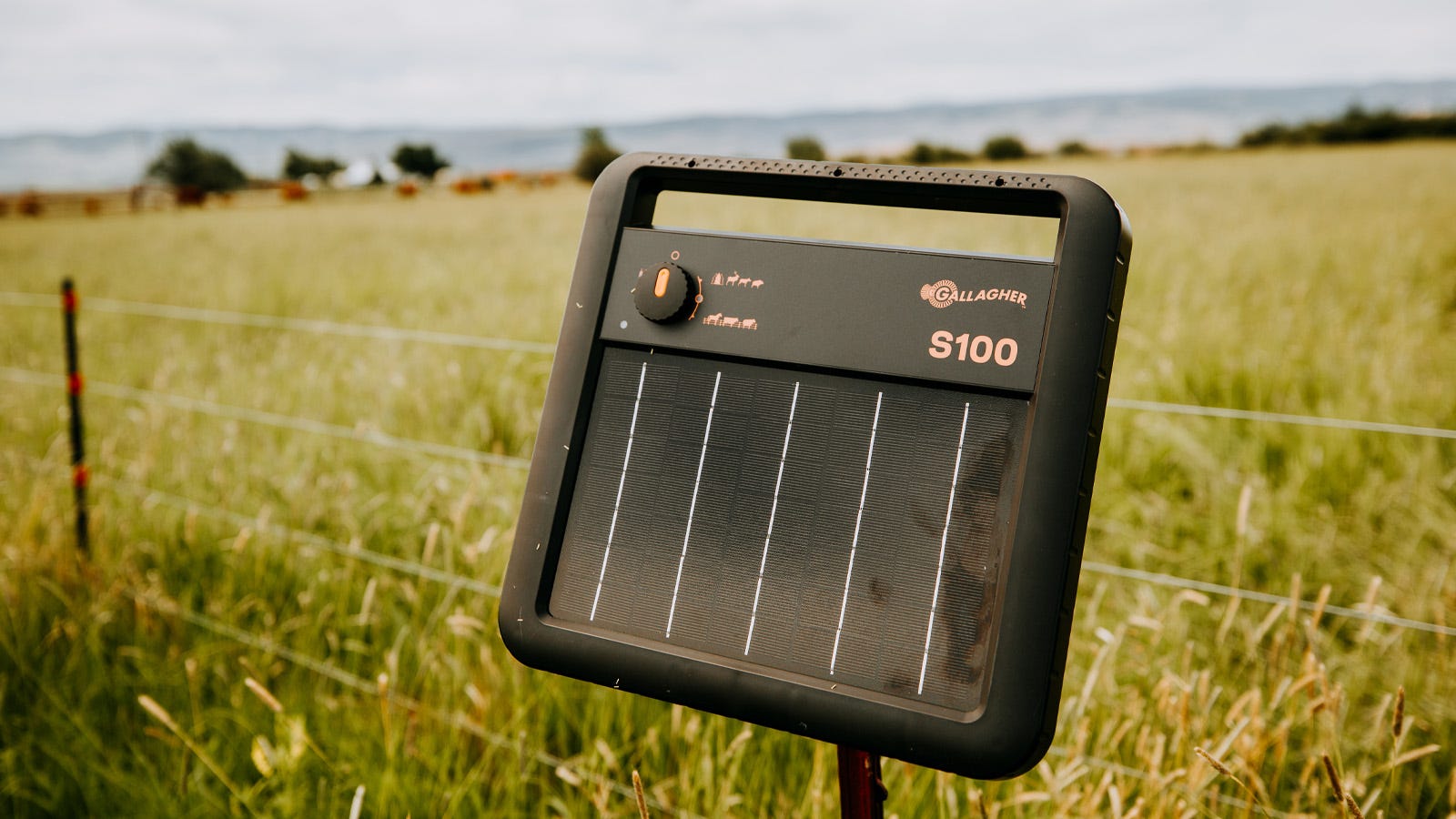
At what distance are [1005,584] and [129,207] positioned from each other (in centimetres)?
3970

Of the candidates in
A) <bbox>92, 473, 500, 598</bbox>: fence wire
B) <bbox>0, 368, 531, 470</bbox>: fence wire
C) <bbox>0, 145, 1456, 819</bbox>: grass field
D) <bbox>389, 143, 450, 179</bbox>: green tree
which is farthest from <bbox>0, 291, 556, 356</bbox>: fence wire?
<bbox>389, 143, 450, 179</bbox>: green tree

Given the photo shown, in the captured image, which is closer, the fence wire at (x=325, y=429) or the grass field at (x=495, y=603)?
the grass field at (x=495, y=603)

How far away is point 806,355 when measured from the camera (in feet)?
3.61

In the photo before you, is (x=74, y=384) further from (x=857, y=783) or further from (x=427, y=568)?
(x=857, y=783)

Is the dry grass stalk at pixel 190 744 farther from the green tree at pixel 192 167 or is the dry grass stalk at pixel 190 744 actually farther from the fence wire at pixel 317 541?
the green tree at pixel 192 167

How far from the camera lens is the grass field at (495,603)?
1.91 metres

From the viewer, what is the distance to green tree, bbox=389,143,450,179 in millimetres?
43844

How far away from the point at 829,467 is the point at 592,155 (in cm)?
4839

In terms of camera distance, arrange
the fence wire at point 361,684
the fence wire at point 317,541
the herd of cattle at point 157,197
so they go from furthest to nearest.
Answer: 1. the herd of cattle at point 157,197
2. the fence wire at point 317,541
3. the fence wire at point 361,684

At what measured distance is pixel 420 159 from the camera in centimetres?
4806

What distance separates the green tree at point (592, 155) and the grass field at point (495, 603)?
30.7 m

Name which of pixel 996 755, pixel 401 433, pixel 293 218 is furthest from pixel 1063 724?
pixel 293 218

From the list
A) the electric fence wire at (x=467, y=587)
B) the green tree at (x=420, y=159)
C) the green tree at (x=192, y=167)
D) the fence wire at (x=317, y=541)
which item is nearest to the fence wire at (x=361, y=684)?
the electric fence wire at (x=467, y=587)

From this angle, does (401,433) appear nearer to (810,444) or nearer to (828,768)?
(828,768)
